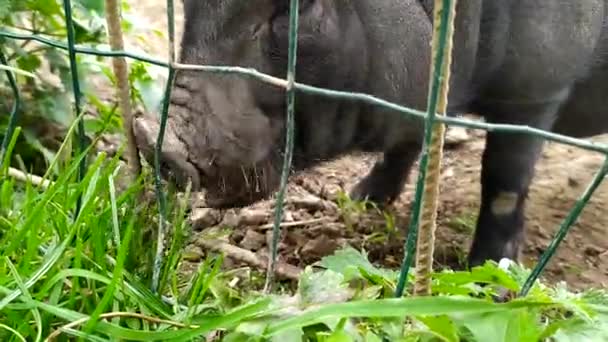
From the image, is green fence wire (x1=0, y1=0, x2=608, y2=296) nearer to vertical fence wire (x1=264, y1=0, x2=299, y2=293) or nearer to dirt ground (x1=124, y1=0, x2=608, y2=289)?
vertical fence wire (x1=264, y1=0, x2=299, y2=293)

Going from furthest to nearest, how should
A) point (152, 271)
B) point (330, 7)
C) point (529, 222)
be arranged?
point (529, 222) → point (330, 7) → point (152, 271)

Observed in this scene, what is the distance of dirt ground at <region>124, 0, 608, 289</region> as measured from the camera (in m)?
2.45

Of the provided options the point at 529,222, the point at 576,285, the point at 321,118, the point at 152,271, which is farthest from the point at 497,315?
the point at 529,222

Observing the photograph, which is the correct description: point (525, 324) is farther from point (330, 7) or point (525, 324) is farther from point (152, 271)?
point (330, 7)

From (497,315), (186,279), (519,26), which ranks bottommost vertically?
(186,279)

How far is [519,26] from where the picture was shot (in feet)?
6.94

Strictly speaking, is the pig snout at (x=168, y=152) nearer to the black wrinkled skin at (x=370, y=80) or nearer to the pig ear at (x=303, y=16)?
the black wrinkled skin at (x=370, y=80)

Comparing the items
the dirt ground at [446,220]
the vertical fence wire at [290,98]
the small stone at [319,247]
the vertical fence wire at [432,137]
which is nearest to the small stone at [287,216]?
the dirt ground at [446,220]

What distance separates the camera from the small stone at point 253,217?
8.32 feet

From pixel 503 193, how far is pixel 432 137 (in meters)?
1.14

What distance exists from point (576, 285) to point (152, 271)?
119cm

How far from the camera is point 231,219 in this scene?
253cm

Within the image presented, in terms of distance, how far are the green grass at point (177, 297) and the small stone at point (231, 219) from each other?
829 mm

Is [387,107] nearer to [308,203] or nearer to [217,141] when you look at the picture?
[217,141]
